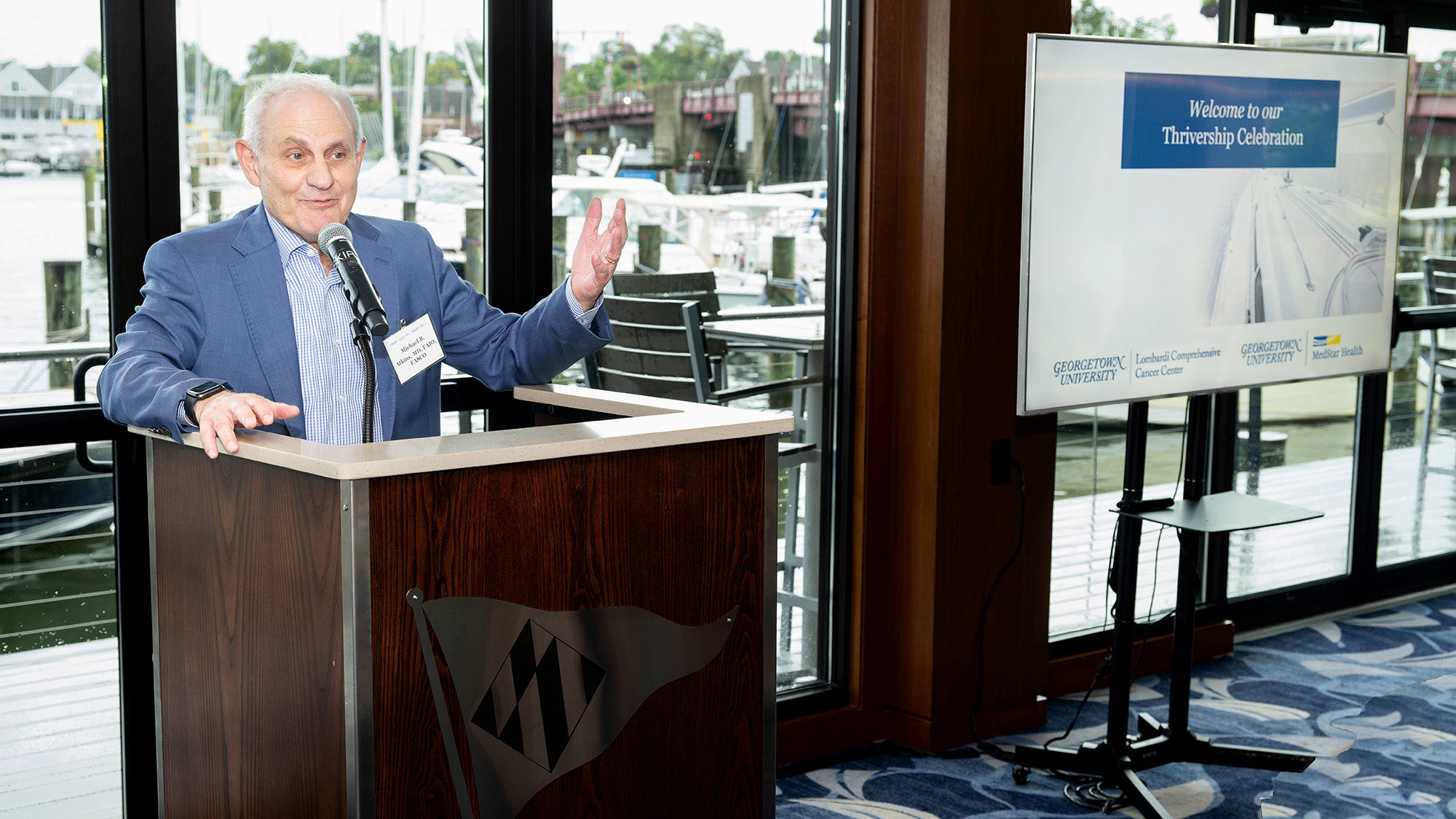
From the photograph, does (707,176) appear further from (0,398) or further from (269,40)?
(0,398)

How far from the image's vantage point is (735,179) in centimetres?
332

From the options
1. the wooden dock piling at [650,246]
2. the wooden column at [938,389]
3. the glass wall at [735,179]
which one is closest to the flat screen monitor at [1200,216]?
the wooden column at [938,389]

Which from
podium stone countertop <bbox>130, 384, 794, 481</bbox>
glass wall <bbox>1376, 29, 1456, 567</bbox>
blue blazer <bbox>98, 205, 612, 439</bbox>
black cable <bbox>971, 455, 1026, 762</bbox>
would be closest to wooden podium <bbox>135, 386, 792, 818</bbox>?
podium stone countertop <bbox>130, 384, 794, 481</bbox>

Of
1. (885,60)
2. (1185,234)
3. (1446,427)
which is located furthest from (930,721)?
(1446,427)

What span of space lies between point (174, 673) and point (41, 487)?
635 mm

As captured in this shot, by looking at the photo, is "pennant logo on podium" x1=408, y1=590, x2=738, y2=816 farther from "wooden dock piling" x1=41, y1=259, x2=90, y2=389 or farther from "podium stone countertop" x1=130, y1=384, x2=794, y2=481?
"wooden dock piling" x1=41, y1=259, x2=90, y2=389

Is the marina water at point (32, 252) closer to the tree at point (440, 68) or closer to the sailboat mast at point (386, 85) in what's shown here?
the sailboat mast at point (386, 85)

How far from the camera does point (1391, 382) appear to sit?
487 cm

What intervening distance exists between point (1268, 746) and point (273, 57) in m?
2.87

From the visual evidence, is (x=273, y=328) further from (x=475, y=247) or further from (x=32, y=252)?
(x=475, y=247)

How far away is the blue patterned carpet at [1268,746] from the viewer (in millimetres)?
3172

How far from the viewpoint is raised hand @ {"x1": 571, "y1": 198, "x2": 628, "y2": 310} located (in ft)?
7.61

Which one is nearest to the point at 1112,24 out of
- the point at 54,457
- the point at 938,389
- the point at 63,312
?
the point at 938,389

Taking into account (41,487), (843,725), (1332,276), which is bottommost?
(843,725)
